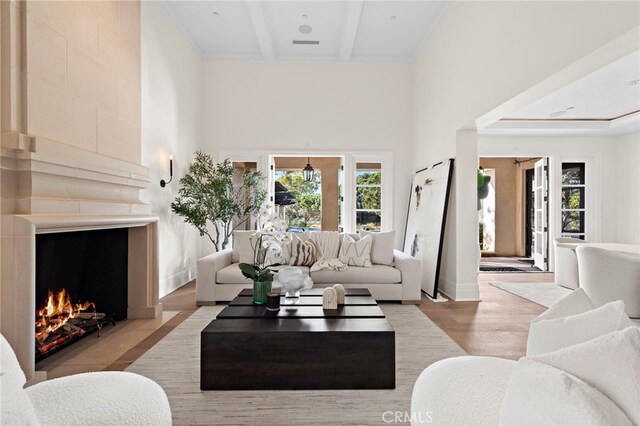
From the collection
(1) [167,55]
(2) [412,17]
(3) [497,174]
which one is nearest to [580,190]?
(3) [497,174]

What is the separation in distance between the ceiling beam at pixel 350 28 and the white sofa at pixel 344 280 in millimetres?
3220

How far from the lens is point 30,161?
230 centimetres

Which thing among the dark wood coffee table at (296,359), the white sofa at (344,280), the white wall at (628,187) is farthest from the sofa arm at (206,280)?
the white wall at (628,187)

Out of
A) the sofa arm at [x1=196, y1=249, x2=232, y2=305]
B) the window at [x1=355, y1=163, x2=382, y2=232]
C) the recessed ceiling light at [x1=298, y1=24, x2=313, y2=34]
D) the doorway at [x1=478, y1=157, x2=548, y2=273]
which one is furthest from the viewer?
the doorway at [x1=478, y1=157, x2=548, y2=273]

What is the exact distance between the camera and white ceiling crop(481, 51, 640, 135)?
4.30 m

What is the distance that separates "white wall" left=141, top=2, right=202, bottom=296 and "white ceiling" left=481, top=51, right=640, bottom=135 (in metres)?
4.82

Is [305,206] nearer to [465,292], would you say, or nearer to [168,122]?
[168,122]

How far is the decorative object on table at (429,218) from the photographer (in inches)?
185

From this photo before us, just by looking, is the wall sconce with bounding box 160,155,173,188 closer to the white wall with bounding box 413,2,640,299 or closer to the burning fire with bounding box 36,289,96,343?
the burning fire with bounding box 36,289,96,343

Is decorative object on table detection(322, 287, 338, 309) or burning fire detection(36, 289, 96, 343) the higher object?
A: decorative object on table detection(322, 287, 338, 309)

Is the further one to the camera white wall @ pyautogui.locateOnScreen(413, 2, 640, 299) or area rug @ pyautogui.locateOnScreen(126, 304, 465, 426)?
white wall @ pyautogui.locateOnScreen(413, 2, 640, 299)

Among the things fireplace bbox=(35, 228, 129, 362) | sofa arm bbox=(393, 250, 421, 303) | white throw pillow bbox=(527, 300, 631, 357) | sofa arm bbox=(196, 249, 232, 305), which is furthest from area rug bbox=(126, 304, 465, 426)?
sofa arm bbox=(393, 250, 421, 303)

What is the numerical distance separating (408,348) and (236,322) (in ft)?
4.54

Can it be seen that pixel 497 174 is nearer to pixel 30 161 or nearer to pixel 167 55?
pixel 167 55
